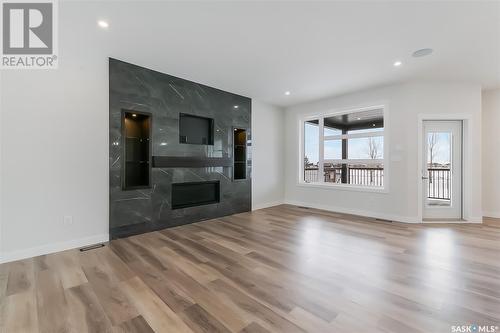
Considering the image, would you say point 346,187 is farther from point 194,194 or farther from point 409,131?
point 194,194

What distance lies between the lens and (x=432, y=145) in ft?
15.9

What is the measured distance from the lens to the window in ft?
17.3

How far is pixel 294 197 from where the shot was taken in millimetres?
6629

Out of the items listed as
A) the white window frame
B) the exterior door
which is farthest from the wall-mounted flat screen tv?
the exterior door

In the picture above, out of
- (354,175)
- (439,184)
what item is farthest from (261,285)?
(439,184)

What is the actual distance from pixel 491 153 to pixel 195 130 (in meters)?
6.63

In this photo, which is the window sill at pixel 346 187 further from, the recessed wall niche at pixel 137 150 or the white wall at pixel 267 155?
the recessed wall niche at pixel 137 150

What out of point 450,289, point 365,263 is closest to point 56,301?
point 365,263

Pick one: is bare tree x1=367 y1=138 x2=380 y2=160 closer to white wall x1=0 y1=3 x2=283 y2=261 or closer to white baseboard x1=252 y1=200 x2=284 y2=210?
white baseboard x1=252 y1=200 x2=284 y2=210

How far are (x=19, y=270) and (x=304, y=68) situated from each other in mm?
4866

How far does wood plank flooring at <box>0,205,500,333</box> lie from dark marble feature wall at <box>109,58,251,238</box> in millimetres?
491

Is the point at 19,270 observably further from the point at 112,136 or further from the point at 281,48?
the point at 281,48

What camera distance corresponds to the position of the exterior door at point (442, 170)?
477cm

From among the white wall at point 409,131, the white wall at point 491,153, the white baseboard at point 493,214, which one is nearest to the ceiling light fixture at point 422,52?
the white wall at point 409,131
